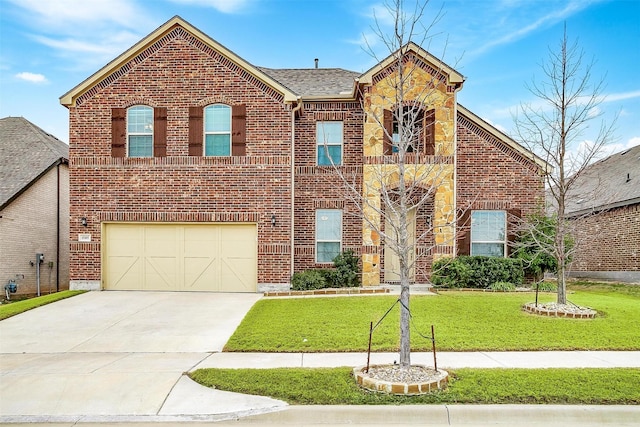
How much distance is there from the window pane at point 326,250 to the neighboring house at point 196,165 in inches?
40.8

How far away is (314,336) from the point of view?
31.3 ft

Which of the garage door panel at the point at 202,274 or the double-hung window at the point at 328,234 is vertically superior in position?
the double-hung window at the point at 328,234

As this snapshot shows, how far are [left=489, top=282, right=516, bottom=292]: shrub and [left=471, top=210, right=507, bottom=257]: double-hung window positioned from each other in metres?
1.68

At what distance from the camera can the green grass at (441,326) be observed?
29.3 feet

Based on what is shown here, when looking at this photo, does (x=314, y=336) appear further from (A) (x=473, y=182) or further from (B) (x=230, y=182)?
(A) (x=473, y=182)

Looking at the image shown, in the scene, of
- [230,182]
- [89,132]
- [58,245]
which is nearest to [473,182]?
[230,182]

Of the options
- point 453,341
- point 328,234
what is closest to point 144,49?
point 328,234

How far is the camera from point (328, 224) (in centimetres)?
1697

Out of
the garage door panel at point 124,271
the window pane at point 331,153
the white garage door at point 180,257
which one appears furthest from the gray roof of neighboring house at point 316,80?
the garage door panel at point 124,271

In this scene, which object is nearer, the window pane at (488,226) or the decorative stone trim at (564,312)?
the decorative stone trim at (564,312)

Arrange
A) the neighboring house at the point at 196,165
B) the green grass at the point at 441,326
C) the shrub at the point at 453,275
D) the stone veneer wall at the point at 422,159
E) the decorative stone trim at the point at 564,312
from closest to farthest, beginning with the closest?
the green grass at the point at 441,326
the decorative stone trim at the point at 564,312
the shrub at the point at 453,275
the neighboring house at the point at 196,165
the stone veneer wall at the point at 422,159

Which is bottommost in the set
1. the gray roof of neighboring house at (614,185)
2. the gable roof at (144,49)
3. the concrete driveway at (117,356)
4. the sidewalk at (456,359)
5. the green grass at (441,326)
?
the concrete driveway at (117,356)

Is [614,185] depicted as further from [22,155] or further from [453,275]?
[22,155]

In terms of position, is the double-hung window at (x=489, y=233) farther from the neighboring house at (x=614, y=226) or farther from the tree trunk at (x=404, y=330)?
the tree trunk at (x=404, y=330)
